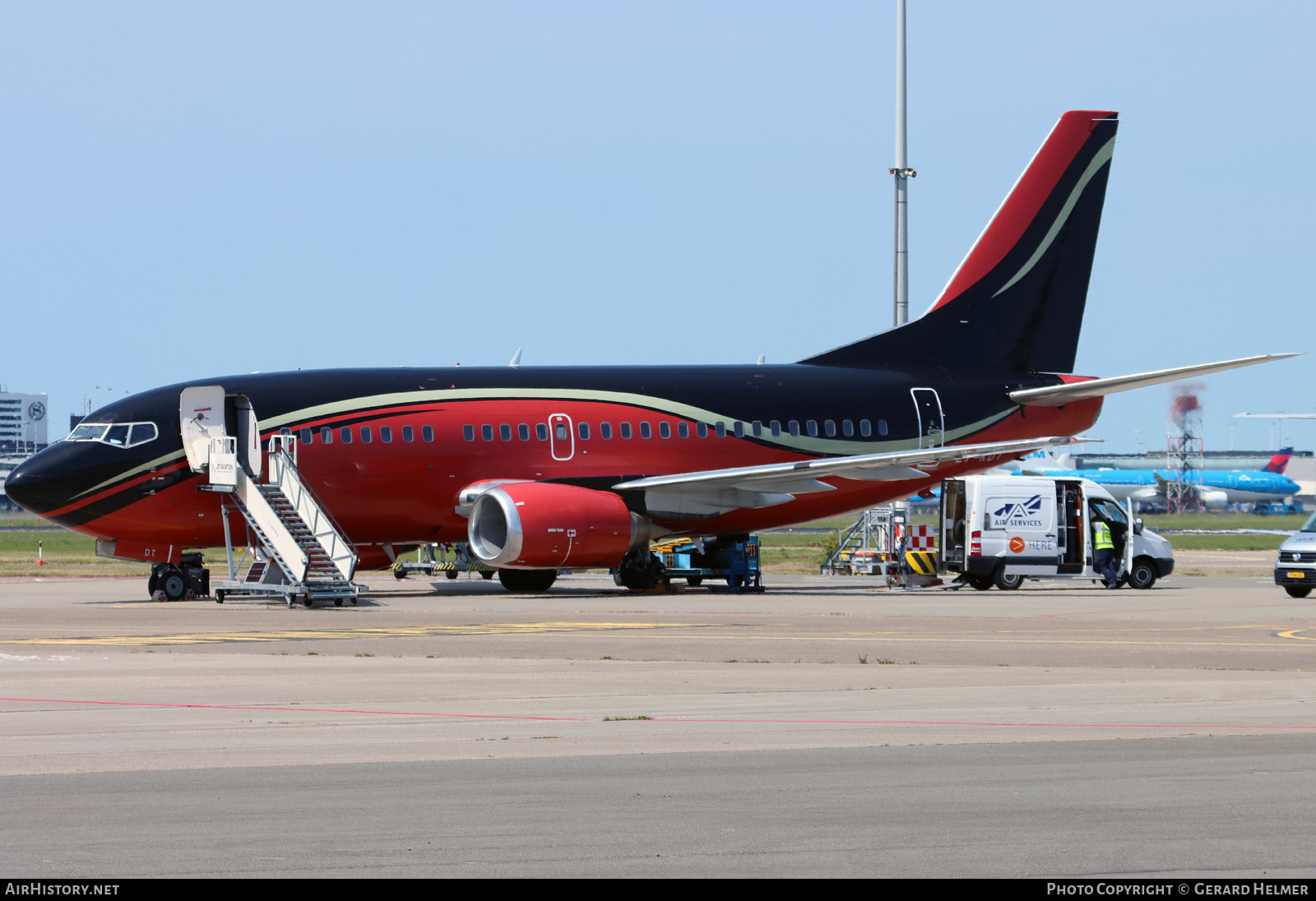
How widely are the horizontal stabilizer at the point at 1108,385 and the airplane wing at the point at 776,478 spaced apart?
263 centimetres

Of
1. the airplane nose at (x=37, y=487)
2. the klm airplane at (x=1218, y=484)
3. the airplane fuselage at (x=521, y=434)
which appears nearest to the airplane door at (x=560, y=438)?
the airplane fuselage at (x=521, y=434)

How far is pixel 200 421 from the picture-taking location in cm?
3328

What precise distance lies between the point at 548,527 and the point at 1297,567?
1495 centimetres

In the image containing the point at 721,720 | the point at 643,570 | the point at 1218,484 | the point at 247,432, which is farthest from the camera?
the point at 1218,484

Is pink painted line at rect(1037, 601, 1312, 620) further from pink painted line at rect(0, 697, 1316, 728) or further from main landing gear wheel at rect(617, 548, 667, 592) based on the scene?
pink painted line at rect(0, 697, 1316, 728)

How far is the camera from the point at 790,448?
3772 cm

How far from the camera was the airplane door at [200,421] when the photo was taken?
33062 millimetres

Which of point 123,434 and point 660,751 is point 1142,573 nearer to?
point 123,434

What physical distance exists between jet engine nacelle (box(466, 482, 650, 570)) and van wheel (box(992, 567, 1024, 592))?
28.6 ft

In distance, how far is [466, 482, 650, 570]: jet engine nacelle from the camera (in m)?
33.2

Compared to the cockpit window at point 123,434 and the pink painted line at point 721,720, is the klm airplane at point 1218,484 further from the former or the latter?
the pink painted line at point 721,720

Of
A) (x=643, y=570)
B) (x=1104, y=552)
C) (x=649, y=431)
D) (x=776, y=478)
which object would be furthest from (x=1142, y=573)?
(x=649, y=431)
